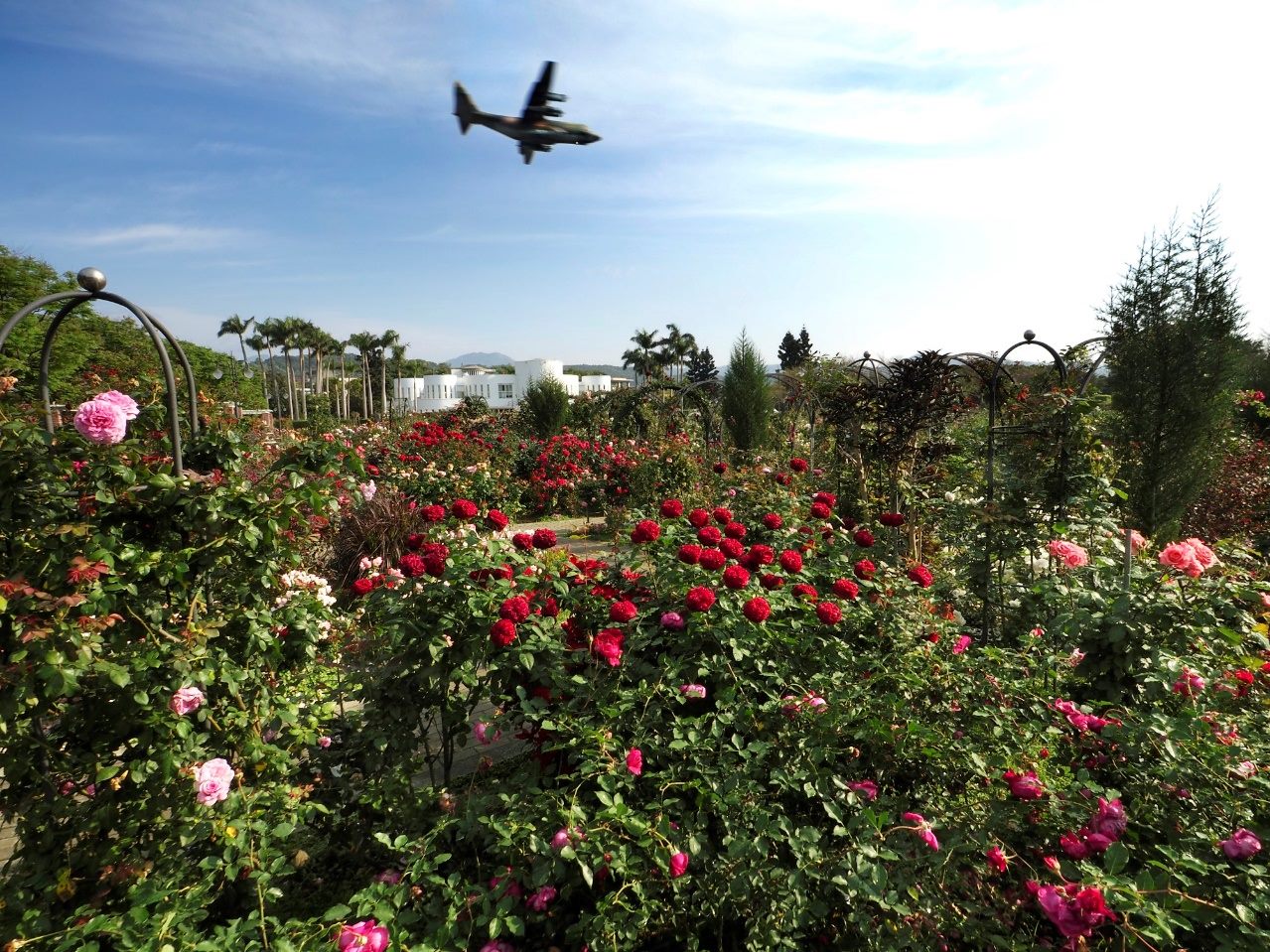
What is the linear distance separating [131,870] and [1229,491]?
894 centimetres

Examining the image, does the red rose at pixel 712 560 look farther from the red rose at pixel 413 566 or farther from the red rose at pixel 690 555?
the red rose at pixel 413 566

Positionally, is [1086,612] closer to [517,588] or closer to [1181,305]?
[517,588]

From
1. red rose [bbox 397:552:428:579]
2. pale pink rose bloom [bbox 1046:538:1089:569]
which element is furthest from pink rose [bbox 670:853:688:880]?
pale pink rose bloom [bbox 1046:538:1089:569]

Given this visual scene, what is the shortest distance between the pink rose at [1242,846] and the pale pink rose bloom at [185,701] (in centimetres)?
240

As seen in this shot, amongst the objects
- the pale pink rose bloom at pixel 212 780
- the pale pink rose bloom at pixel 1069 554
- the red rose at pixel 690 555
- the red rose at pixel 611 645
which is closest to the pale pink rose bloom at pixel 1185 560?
the pale pink rose bloom at pixel 1069 554

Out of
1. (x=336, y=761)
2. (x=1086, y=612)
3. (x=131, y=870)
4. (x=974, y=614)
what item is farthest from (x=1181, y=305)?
(x=131, y=870)

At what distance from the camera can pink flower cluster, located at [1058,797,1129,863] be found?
1515mm

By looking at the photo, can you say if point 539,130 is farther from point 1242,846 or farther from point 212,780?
point 1242,846

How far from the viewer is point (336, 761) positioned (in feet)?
7.07

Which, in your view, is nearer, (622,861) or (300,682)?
(622,861)

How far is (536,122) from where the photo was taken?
3.82 ft

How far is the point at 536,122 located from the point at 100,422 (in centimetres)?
137

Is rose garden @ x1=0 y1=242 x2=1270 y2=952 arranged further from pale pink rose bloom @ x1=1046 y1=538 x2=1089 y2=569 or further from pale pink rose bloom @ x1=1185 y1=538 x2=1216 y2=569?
pale pink rose bloom @ x1=1046 y1=538 x2=1089 y2=569

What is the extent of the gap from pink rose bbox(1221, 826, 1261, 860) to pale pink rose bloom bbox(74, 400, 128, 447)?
277 cm
